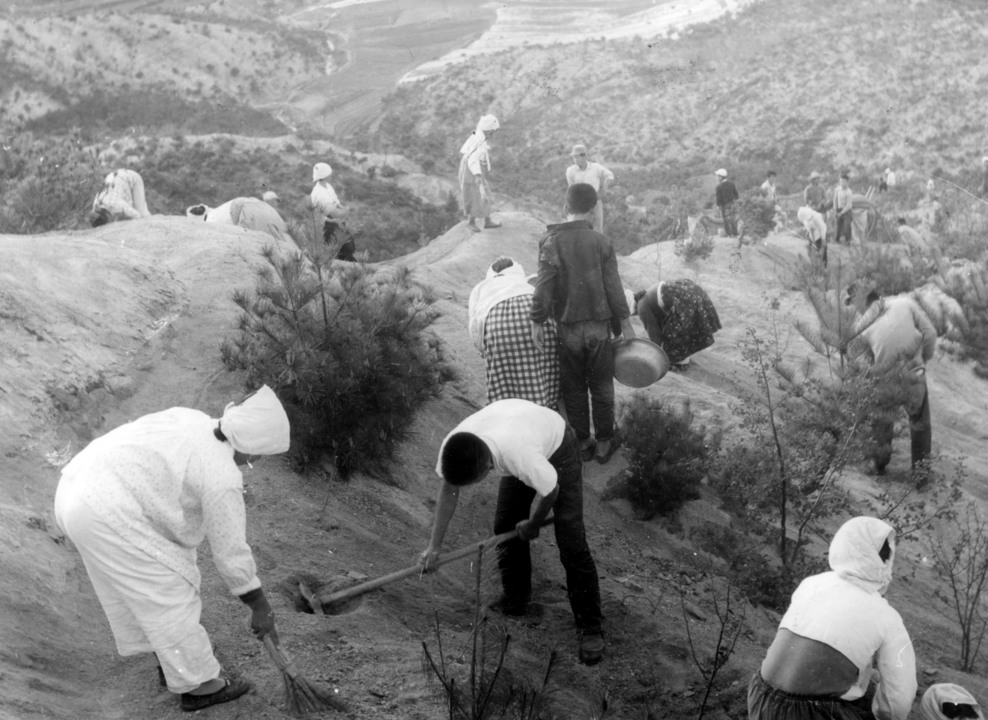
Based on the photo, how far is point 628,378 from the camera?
5953mm

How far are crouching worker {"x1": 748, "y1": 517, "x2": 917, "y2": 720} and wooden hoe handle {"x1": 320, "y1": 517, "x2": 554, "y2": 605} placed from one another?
49.2 inches

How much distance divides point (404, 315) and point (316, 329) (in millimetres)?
689

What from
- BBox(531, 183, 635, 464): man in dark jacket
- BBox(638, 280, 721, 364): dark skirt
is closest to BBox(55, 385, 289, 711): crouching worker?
BBox(531, 183, 635, 464): man in dark jacket

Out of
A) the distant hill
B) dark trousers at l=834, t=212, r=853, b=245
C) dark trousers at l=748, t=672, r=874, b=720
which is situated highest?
dark trousers at l=748, t=672, r=874, b=720

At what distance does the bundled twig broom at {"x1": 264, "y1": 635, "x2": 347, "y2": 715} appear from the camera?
12.1 ft

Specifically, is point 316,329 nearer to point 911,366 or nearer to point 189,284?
point 189,284

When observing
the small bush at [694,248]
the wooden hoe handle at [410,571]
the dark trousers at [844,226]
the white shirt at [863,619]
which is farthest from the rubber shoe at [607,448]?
the dark trousers at [844,226]

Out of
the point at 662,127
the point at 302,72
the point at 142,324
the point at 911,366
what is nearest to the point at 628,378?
the point at 911,366

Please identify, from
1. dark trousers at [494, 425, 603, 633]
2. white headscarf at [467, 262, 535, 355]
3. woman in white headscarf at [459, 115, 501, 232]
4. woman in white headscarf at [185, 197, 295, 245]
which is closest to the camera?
dark trousers at [494, 425, 603, 633]

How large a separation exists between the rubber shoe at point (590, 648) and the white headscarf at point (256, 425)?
1.81 m

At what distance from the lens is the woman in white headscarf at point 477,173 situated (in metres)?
10.5

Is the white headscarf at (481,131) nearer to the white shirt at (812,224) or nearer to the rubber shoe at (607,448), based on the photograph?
the rubber shoe at (607,448)

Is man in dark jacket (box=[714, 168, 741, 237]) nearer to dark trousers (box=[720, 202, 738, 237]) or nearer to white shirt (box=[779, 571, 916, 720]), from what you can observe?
dark trousers (box=[720, 202, 738, 237])

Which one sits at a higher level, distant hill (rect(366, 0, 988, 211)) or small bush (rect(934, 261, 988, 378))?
small bush (rect(934, 261, 988, 378))
